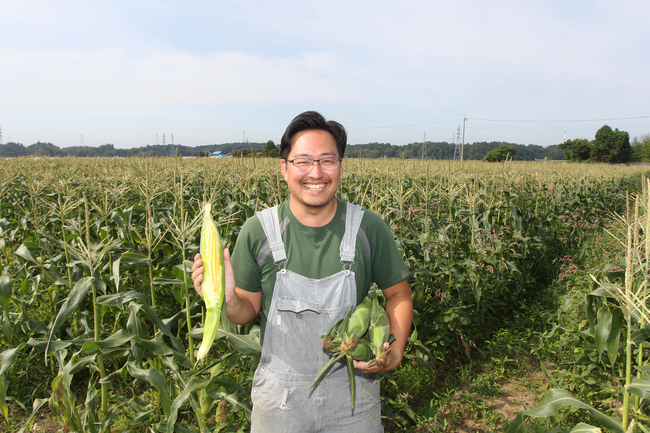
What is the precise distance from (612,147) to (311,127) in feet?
310

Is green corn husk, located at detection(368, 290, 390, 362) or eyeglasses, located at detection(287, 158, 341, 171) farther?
eyeglasses, located at detection(287, 158, 341, 171)

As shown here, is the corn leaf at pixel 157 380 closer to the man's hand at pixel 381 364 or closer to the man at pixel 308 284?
the man at pixel 308 284

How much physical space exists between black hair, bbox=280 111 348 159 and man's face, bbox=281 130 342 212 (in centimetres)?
3

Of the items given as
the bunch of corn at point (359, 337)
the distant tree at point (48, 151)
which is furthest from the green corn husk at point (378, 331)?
the distant tree at point (48, 151)

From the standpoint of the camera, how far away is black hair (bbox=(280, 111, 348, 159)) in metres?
1.86

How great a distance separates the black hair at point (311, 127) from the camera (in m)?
1.86

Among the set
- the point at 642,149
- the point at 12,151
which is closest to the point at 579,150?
the point at 642,149

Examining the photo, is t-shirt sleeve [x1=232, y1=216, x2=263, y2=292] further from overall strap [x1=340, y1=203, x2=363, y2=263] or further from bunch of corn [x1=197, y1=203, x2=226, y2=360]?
overall strap [x1=340, y1=203, x2=363, y2=263]

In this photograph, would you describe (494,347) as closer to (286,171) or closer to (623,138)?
(286,171)

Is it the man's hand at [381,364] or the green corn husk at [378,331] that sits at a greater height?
the green corn husk at [378,331]

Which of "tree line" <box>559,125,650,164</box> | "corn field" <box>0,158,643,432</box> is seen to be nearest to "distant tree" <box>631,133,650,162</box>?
"tree line" <box>559,125,650,164</box>

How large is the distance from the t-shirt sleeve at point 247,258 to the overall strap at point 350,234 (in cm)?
46

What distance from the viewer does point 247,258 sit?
193 cm

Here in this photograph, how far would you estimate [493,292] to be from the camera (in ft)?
15.4
